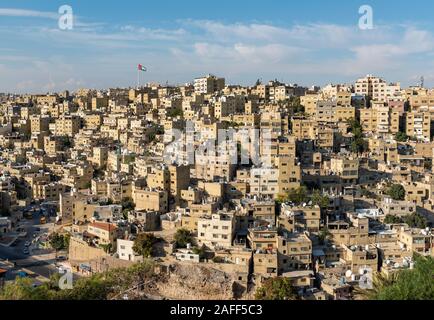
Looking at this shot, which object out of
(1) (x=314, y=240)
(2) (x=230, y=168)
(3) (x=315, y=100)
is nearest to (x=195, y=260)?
(1) (x=314, y=240)

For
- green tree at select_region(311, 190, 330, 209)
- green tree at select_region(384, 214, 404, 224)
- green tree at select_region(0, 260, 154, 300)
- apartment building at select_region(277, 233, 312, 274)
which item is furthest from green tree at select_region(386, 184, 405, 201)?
green tree at select_region(0, 260, 154, 300)

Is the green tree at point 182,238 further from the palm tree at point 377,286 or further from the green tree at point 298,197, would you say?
the palm tree at point 377,286

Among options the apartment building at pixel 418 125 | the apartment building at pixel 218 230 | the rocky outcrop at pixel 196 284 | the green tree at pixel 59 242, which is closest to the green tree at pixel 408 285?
the rocky outcrop at pixel 196 284

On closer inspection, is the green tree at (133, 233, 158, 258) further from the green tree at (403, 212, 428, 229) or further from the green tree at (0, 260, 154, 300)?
the green tree at (403, 212, 428, 229)

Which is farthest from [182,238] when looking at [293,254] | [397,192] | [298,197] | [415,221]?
[397,192]

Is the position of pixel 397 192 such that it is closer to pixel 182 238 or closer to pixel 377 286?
pixel 377 286

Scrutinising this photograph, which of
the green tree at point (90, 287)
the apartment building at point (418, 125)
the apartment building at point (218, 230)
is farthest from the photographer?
the apartment building at point (418, 125)
